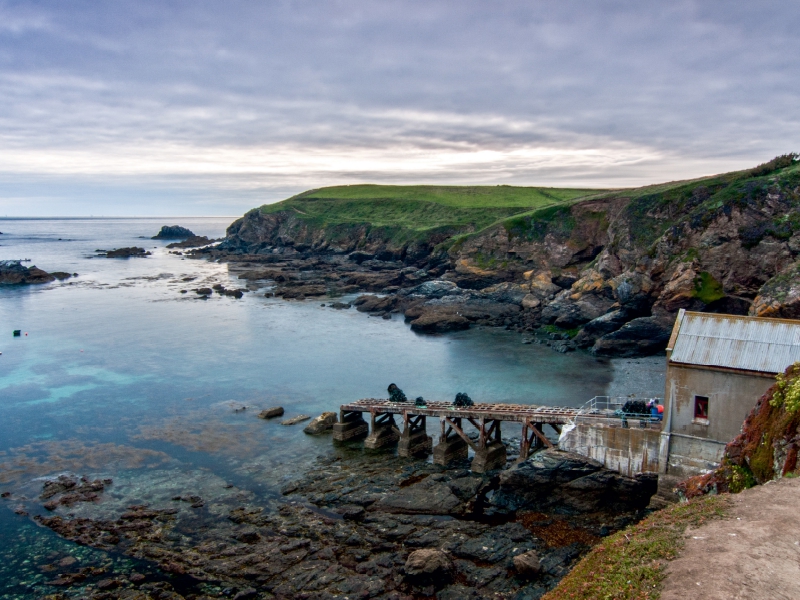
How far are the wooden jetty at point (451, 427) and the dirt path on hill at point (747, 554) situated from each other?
14392mm

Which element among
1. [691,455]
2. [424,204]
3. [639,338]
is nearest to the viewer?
[691,455]

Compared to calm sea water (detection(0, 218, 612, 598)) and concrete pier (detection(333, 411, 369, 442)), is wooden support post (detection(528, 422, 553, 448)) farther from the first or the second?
calm sea water (detection(0, 218, 612, 598))

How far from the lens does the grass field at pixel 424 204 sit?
440 ft

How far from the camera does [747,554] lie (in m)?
13.7

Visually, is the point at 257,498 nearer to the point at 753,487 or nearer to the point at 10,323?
the point at 753,487

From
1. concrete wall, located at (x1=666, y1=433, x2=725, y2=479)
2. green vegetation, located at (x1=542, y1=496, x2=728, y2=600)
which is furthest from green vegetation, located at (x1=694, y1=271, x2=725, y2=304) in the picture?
green vegetation, located at (x1=542, y1=496, x2=728, y2=600)

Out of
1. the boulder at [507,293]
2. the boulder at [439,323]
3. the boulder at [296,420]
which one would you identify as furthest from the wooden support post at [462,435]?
the boulder at [507,293]

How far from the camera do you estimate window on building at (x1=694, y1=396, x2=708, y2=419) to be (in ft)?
85.4

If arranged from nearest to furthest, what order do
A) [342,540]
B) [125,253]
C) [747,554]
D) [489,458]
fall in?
[747,554] < [342,540] < [489,458] < [125,253]

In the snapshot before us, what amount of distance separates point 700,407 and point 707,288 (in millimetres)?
35060

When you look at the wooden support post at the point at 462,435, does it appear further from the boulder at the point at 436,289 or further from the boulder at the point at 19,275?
the boulder at the point at 19,275

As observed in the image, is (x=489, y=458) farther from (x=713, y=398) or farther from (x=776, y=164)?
(x=776, y=164)

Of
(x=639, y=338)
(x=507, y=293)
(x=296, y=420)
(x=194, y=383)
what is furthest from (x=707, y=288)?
(x=194, y=383)

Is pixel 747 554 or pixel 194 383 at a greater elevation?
pixel 747 554
